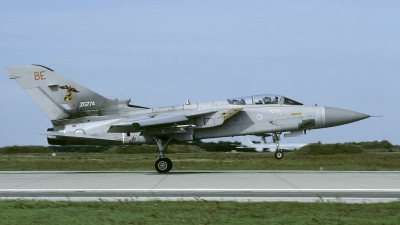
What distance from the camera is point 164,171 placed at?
2036cm

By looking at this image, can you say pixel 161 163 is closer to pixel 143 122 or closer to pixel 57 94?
pixel 143 122

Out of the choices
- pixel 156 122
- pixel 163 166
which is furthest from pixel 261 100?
pixel 163 166

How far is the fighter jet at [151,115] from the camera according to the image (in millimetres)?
20719

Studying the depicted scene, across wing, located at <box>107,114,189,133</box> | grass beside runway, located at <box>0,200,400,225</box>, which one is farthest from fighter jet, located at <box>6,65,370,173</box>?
grass beside runway, located at <box>0,200,400,225</box>

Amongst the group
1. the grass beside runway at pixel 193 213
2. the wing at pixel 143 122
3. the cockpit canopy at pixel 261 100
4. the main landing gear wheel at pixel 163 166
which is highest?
the cockpit canopy at pixel 261 100

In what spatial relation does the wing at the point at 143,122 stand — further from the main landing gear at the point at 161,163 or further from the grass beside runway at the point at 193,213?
the grass beside runway at the point at 193,213

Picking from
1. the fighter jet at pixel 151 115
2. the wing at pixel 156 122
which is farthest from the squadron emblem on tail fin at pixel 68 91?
the wing at pixel 156 122

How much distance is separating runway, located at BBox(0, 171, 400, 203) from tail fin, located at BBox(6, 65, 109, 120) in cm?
412

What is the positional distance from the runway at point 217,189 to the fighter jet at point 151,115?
3.48 metres

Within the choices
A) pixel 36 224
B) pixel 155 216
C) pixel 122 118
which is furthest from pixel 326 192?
pixel 122 118

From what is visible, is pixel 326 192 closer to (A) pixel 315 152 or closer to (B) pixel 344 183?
(B) pixel 344 183

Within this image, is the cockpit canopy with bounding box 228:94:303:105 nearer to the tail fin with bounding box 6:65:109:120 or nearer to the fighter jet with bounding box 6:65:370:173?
the fighter jet with bounding box 6:65:370:173

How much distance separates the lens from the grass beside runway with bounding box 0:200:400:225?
9195 mm

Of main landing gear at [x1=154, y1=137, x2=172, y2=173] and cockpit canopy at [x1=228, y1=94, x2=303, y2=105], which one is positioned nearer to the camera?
main landing gear at [x1=154, y1=137, x2=172, y2=173]
